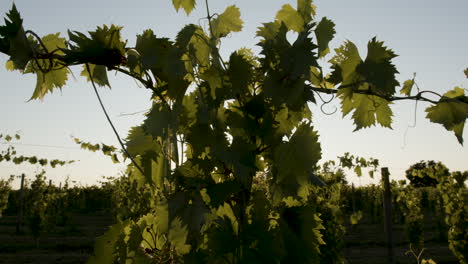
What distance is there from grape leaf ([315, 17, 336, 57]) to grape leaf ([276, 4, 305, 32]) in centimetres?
10

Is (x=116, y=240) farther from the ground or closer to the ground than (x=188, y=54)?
closer to the ground

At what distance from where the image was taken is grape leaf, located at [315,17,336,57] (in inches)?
52.0

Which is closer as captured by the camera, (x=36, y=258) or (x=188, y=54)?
(x=188, y=54)

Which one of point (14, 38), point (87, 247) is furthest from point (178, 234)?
point (87, 247)

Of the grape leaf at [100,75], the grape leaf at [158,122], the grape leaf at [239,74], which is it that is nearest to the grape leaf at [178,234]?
the grape leaf at [158,122]

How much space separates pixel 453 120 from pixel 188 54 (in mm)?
894

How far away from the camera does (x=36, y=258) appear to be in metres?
11.1

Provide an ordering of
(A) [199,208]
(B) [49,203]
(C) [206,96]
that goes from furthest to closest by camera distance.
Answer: (B) [49,203], (C) [206,96], (A) [199,208]

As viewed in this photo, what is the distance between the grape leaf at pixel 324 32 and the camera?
1320 millimetres

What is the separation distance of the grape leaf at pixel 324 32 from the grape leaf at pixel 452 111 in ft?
1.44

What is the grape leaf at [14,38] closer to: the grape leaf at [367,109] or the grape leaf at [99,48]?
the grape leaf at [99,48]

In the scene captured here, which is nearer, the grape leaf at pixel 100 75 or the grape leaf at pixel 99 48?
the grape leaf at pixel 99 48

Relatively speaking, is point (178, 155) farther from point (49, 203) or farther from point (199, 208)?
point (49, 203)

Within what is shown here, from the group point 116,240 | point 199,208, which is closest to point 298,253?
point 199,208
